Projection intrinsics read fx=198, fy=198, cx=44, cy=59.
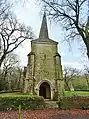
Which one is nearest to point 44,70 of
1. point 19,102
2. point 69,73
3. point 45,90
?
point 45,90

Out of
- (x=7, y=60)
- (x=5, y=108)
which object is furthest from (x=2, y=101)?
(x=7, y=60)

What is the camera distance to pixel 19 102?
774 inches

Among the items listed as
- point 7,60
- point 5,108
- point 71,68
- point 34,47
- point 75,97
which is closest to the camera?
point 5,108

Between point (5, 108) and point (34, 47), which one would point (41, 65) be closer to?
point (34, 47)

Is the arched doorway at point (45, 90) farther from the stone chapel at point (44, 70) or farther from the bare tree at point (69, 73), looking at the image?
the bare tree at point (69, 73)

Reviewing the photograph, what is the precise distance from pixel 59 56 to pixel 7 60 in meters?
19.1

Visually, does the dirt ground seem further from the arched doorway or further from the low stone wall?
the arched doorway

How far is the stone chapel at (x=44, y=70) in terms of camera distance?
32.8 metres

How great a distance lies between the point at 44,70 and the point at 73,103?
13.7m

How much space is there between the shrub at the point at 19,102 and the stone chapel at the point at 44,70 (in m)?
12.0

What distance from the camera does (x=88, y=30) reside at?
1608 cm

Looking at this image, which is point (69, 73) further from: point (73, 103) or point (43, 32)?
point (73, 103)

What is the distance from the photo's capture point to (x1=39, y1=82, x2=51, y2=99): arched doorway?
113ft

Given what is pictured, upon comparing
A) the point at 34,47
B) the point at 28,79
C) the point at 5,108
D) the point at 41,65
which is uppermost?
the point at 34,47
